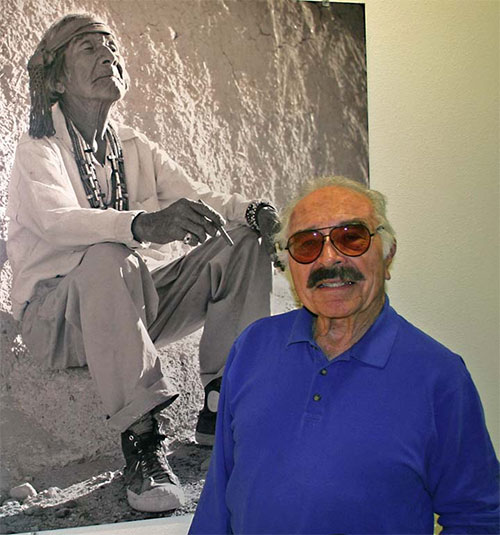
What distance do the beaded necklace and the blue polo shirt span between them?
595 millimetres

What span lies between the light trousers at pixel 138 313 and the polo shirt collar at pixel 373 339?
1.18ft

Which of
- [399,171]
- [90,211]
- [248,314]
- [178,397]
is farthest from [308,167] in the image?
[178,397]

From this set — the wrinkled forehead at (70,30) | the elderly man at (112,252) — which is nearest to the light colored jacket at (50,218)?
the elderly man at (112,252)

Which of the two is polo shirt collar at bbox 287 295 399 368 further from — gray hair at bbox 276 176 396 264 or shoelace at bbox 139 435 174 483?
shoelace at bbox 139 435 174 483

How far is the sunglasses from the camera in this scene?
43.8 inches

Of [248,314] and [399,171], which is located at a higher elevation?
[399,171]

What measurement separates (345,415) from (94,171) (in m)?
0.81

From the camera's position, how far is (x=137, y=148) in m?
1.46

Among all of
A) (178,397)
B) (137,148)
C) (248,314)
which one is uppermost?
(137,148)

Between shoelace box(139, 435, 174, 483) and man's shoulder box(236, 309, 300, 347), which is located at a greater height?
man's shoulder box(236, 309, 300, 347)

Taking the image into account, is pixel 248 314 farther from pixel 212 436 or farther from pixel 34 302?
pixel 34 302

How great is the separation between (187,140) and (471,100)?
0.77 m

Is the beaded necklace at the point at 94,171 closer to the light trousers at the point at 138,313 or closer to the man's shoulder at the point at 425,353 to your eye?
the light trousers at the point at 138,313

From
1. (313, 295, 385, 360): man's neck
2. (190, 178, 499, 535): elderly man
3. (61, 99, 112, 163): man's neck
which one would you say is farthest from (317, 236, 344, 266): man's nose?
(61, 99, 112, 163): man's neck
